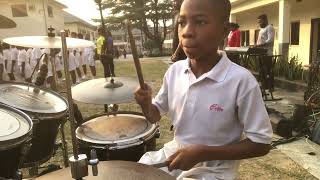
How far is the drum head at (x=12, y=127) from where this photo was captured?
2.74 metres

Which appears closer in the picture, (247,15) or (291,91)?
(291,91)

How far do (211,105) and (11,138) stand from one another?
5.36 feet

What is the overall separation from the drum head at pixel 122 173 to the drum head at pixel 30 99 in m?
2.00

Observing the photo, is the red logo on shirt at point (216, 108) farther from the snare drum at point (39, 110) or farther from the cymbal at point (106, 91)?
the snare drum at point (39, 110)

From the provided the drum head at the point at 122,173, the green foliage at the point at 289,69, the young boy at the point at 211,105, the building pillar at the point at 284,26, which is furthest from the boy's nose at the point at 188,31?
the building pillar at the point at 284,26

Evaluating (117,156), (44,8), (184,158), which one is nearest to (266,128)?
(184,158)

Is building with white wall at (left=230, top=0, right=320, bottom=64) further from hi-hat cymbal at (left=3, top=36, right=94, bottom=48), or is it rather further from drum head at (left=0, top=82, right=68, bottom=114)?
drum head at (left=0, top=82, right=68, bottom=114)

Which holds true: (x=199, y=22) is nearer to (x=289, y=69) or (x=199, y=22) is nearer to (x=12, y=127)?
(x=12, y=127)

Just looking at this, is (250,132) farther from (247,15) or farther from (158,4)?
(158,4)

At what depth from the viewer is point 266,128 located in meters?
1.79

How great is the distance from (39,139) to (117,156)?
1088 mm

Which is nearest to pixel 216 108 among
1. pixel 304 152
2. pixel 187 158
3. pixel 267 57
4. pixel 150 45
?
pixel 187 158

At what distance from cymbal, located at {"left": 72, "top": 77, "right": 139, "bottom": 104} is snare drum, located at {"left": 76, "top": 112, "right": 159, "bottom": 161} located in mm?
225

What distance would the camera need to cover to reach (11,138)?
2754mm
